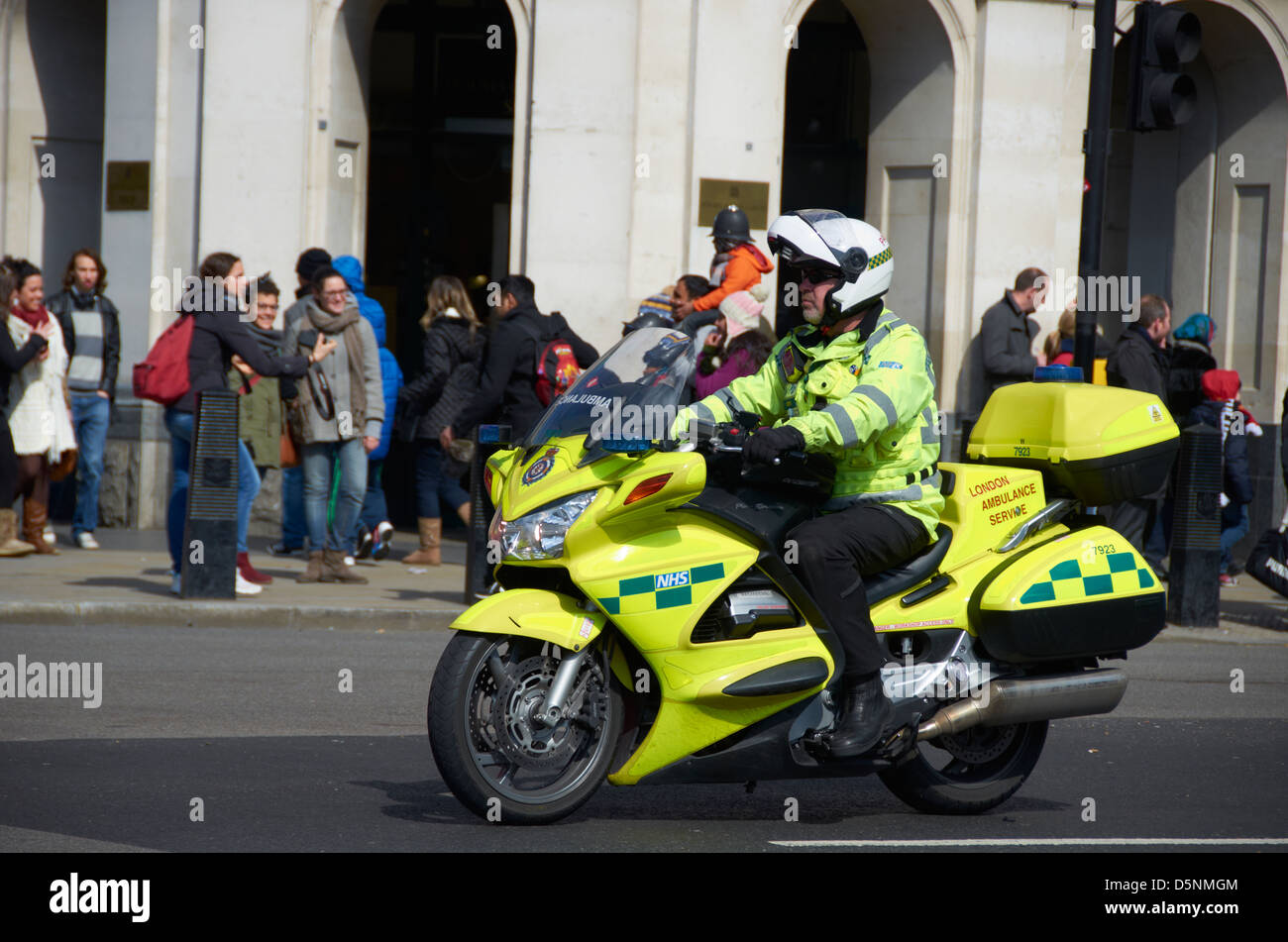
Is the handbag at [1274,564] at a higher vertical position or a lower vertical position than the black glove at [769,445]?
lower

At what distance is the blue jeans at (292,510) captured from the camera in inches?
483

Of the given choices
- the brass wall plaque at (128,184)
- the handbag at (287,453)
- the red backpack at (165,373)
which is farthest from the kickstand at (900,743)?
the brass wall plaque at (128,184)

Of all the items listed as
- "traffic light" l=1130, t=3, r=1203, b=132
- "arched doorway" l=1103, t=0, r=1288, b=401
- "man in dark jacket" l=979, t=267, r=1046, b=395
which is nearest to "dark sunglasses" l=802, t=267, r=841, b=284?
"traffic light" l=1130, t=3, r=1203, b=132

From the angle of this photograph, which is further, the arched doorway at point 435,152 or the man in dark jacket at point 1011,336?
the arched doorway at point 435,152

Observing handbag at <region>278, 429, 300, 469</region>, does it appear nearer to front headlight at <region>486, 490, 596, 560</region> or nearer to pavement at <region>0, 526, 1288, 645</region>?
pavement at <region>0, 526, 1288, 645</region>

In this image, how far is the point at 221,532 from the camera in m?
10.1

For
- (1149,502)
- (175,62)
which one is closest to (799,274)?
(1149,502)

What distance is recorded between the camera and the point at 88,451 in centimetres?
1288

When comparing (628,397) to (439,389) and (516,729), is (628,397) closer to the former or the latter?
(516,729)

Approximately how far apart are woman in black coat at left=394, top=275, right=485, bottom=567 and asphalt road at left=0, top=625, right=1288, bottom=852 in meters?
3.48

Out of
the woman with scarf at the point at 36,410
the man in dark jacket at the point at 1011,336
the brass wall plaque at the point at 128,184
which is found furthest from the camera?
the brass wall plaque at the point at 128,184

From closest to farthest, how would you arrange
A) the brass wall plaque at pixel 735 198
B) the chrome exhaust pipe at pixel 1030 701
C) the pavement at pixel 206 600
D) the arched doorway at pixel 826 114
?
the chrome exhaust pipe at pixel 1030 701
the pavement at pixel 206 600
the brass wall plaque at pixel 735 198
the arched doorway at pixel 826 114

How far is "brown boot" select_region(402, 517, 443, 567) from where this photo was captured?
40.6 feet

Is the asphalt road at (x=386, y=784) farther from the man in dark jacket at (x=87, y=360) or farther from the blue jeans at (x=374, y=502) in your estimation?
the man in dark jacket at (x=87, y=360)
